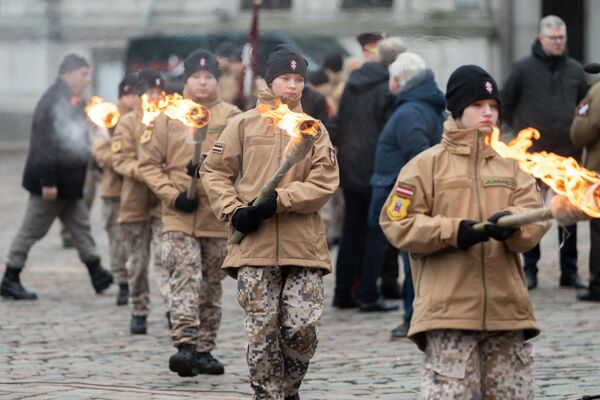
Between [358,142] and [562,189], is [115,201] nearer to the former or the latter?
[358,142]

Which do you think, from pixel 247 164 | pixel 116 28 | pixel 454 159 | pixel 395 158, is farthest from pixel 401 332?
pixel 116 28

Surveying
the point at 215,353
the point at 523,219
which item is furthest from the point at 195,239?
the point at 523,219

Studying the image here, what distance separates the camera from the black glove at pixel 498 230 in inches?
227

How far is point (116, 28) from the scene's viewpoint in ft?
103

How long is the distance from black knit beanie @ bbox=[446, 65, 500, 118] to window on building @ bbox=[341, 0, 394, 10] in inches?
893

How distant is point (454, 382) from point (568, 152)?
6.69 m

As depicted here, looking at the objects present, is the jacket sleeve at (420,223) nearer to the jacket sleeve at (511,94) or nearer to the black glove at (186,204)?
the black glove at (186,204)

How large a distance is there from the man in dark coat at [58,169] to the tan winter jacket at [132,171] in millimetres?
1913

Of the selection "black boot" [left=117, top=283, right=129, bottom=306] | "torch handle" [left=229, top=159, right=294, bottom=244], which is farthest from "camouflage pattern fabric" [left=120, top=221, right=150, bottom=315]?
"torch handle" [left=229, top=159, right=294, bottom=244]

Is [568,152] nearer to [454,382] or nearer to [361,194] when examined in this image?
[361,194]

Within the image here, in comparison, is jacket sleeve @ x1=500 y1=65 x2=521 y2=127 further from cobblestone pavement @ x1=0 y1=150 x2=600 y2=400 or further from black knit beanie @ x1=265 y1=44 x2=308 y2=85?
black knit beanie @ x1=265 y1=44 x2=308 y2=85

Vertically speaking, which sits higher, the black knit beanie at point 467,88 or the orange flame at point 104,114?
the black knit beanie at point 467,88

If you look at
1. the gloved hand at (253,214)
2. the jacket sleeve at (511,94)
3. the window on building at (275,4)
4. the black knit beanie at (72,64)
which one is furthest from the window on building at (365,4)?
the gloved hand at (253,214)

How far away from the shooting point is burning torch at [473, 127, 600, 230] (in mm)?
5180
